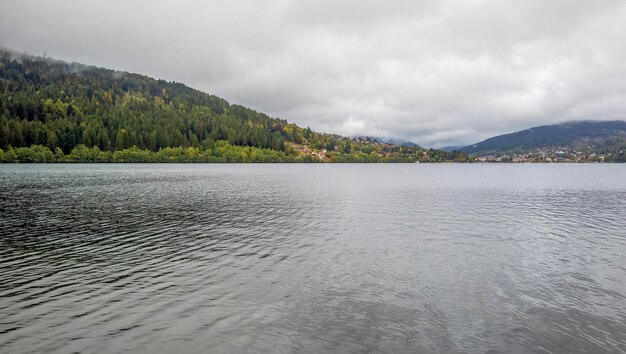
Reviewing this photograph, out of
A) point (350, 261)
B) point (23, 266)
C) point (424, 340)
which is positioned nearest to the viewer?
point (424, 340)

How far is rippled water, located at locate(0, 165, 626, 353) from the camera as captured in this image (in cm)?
1630

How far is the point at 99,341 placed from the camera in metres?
15.8

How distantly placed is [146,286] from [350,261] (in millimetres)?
14483

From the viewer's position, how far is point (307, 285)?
23172 mm

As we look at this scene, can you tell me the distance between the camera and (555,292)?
2220 centimetres

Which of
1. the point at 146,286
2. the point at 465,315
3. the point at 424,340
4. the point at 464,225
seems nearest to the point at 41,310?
the point at 146,286

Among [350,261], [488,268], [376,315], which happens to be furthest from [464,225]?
[376,315]

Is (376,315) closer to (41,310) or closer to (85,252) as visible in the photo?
(41,310)

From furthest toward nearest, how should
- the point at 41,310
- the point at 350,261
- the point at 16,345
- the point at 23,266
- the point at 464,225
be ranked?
the point at 464,225 < the point at 350,261 < the point at 23,266 < the point at 41,310 < the point at 16,345

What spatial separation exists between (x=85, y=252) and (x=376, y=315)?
24.3 m

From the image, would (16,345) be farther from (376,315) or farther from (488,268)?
(488,268)

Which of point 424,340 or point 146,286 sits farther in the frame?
point 146,286

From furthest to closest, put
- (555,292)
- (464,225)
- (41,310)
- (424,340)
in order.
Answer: (464,225) → (555,292) → (41,310) → (424,340)

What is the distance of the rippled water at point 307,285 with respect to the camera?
1630 centimetres
